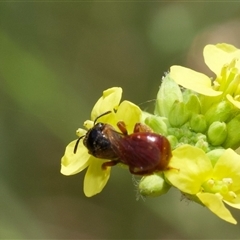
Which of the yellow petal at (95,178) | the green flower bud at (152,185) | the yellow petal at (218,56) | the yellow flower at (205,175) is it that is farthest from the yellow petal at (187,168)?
the yellow petal at (218,56)

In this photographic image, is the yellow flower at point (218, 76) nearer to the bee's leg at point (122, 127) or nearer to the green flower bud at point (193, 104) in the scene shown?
the green flower bud at point (193, 104)

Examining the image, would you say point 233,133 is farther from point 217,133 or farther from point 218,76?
point 218,76

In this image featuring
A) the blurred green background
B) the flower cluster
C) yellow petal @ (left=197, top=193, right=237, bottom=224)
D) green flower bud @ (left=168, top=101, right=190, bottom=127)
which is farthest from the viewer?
the blurred green background

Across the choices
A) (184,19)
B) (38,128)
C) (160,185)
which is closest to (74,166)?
(160,185)

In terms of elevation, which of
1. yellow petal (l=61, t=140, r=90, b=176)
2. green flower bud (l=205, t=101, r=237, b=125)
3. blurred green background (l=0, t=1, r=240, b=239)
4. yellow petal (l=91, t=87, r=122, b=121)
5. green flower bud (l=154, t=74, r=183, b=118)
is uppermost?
yellow petal (l=91, t=87, r=122, b=121)

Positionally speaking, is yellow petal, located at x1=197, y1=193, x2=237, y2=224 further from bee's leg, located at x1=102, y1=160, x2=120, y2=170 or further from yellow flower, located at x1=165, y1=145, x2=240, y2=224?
bee's leg, located at x1=102, y1=160, x2=120, y2=170

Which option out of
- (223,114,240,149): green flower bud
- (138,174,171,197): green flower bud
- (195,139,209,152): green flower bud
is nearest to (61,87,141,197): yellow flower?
(138,174,171,197): green flower bud

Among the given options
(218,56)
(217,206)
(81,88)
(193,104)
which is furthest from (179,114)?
(81,88)
